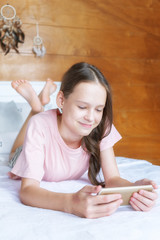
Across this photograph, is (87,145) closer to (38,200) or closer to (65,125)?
(65,125)

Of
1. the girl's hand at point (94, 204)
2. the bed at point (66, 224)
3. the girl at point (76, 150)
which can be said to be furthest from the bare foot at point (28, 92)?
the girl's hand at point (94, 204)

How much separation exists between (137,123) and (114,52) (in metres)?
0.59

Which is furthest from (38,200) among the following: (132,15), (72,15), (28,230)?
(132,15)

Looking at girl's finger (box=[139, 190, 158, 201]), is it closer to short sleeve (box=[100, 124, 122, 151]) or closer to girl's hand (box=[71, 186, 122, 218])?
girl's hand (box=[71, 186, 122, 218])

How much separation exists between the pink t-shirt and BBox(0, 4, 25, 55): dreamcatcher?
3.43 ft

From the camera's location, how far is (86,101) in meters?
0.98

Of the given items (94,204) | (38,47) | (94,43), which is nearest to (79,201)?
(94,204)

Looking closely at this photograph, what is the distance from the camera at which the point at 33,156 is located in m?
1.01

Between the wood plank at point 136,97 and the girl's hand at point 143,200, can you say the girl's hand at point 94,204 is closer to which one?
Answer: the girl's hand at point 143,200

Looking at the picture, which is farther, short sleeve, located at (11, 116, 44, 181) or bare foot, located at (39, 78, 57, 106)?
bare foot, located at (39, 78, 57, 106)

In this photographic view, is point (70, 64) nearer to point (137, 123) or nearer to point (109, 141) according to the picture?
point (137, 123)

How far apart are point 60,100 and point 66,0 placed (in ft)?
4.46

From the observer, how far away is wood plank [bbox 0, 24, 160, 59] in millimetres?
2174

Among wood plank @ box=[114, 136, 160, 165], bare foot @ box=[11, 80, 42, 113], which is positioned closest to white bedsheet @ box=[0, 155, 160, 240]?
bare foot @ box=[11, 80, 42, 113]
